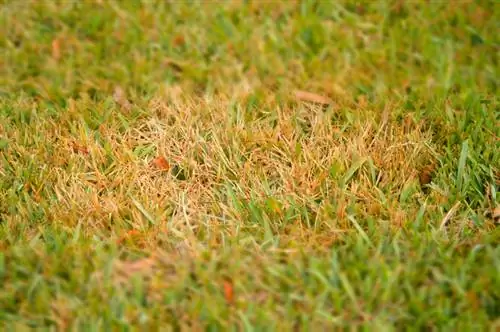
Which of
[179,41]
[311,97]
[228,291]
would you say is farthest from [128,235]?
[179,41]

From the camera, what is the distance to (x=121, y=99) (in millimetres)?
3545

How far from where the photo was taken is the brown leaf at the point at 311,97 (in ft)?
11.5

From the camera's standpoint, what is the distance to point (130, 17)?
4078mm

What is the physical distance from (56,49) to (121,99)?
0.61 metres

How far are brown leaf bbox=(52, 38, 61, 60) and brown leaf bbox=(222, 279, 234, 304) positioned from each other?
1.93m

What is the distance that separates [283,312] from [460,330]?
56 cm

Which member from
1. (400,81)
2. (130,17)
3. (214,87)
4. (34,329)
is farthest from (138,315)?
(130,17)

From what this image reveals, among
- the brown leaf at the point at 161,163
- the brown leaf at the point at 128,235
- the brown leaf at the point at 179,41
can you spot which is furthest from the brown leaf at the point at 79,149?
the brown leaf at the point at 179,41

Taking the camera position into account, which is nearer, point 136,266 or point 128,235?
point 136,266

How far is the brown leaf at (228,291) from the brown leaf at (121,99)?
51.0 inches

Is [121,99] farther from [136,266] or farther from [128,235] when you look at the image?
[136,266]

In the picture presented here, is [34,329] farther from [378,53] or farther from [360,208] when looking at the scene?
[378,53]

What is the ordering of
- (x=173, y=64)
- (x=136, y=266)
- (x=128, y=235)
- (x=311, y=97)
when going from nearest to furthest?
1. (x=136, y=266)
2. (x=128, y=235)
3. (x=311, y=97)
4. (x=173, y=64)

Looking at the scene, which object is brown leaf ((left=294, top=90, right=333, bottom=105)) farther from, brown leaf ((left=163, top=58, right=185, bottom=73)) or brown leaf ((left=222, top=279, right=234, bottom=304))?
brown leaf ((left=222, top=279, right=234, bottom=304))
